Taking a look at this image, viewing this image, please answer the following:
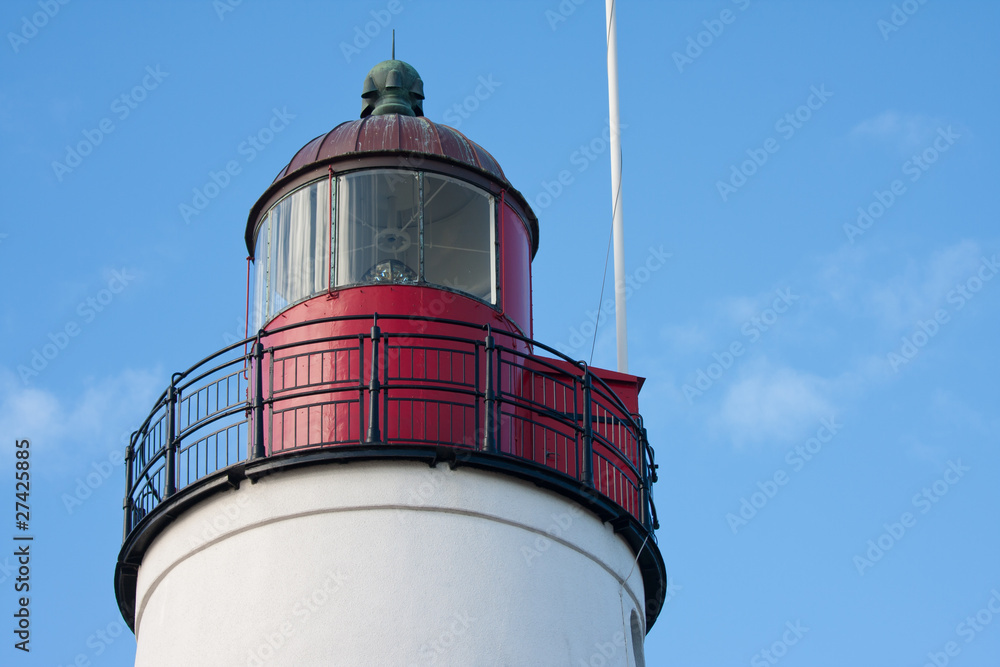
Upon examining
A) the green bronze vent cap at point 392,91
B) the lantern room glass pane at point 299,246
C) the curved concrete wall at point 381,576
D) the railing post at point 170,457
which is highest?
the green bronze vent cap at point 392,91

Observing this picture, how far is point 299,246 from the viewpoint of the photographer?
47.0ft

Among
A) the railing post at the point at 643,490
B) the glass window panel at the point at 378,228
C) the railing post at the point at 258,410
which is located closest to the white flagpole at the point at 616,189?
the railing post at the point at 643,490

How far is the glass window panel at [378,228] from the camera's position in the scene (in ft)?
45.8

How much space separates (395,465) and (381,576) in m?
0.97

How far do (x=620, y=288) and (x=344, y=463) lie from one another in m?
5.25

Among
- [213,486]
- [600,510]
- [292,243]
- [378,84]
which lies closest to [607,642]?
[600,510]

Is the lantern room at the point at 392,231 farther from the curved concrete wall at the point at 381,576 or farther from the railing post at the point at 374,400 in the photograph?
the curved concrete wall at the point at 381,576

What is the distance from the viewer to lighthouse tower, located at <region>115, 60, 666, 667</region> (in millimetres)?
12328

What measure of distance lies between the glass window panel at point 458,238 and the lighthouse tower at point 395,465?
0.02 meters

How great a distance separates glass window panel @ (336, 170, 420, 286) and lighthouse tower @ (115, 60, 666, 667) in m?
0.02

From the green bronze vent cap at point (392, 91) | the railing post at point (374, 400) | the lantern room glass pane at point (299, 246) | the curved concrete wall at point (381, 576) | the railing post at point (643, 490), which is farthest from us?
the green bronze vent cap at point (392, 91)

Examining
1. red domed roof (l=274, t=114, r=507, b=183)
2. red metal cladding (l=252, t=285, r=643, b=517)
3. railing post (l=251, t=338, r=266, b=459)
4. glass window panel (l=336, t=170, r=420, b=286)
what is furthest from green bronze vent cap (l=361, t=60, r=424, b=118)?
railing post (l=251, t=338, r=266, b=459)

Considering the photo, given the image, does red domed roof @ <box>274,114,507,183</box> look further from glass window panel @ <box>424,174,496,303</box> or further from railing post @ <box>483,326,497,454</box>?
railing post @ <box>483,326,497,454</box>

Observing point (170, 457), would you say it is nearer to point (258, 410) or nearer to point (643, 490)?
point (258, 410)
